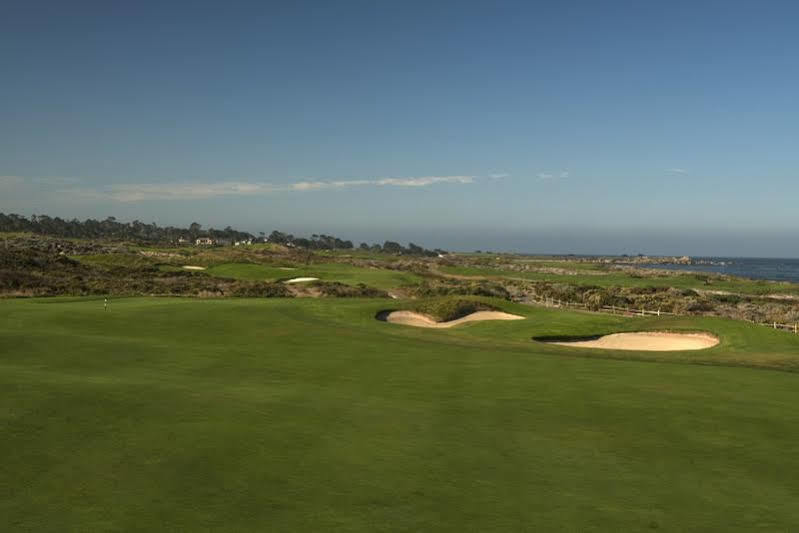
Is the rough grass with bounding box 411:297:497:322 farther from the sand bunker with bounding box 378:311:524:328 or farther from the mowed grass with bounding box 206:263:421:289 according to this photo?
the mowed grass with bounding box 206:263:421:289

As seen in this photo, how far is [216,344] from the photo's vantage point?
69.4ft

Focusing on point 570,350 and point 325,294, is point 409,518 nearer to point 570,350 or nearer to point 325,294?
point 570,350

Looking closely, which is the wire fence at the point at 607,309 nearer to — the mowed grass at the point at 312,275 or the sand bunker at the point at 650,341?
the sand bunker at the point at 650,341

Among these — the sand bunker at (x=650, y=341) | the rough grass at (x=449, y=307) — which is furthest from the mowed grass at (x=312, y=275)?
the sand bunker at (x=650, y=341)

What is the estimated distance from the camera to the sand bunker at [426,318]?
3413cm

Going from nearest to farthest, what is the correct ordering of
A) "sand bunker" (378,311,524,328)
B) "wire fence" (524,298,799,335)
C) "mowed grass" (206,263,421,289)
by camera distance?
"sand bunker" (378,311,524,328) < "wire fence" (524,298,799,335) < "mowed grass" (206,263,421,289)

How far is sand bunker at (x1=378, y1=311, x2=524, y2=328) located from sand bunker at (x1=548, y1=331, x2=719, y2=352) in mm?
6317

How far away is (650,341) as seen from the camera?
2900 centimetres

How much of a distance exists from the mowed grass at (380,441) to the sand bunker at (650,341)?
27.9 ft

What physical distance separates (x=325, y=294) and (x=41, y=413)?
47633mm

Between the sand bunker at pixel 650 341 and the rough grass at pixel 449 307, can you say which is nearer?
the sand bunker at pixel 650 341

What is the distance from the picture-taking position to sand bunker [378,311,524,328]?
112ft

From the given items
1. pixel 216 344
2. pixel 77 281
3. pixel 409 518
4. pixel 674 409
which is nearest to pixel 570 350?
pixel 674 409

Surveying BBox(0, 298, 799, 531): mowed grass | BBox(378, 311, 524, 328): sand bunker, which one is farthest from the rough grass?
BBox(0, 298, 799, 531): mowed grass
